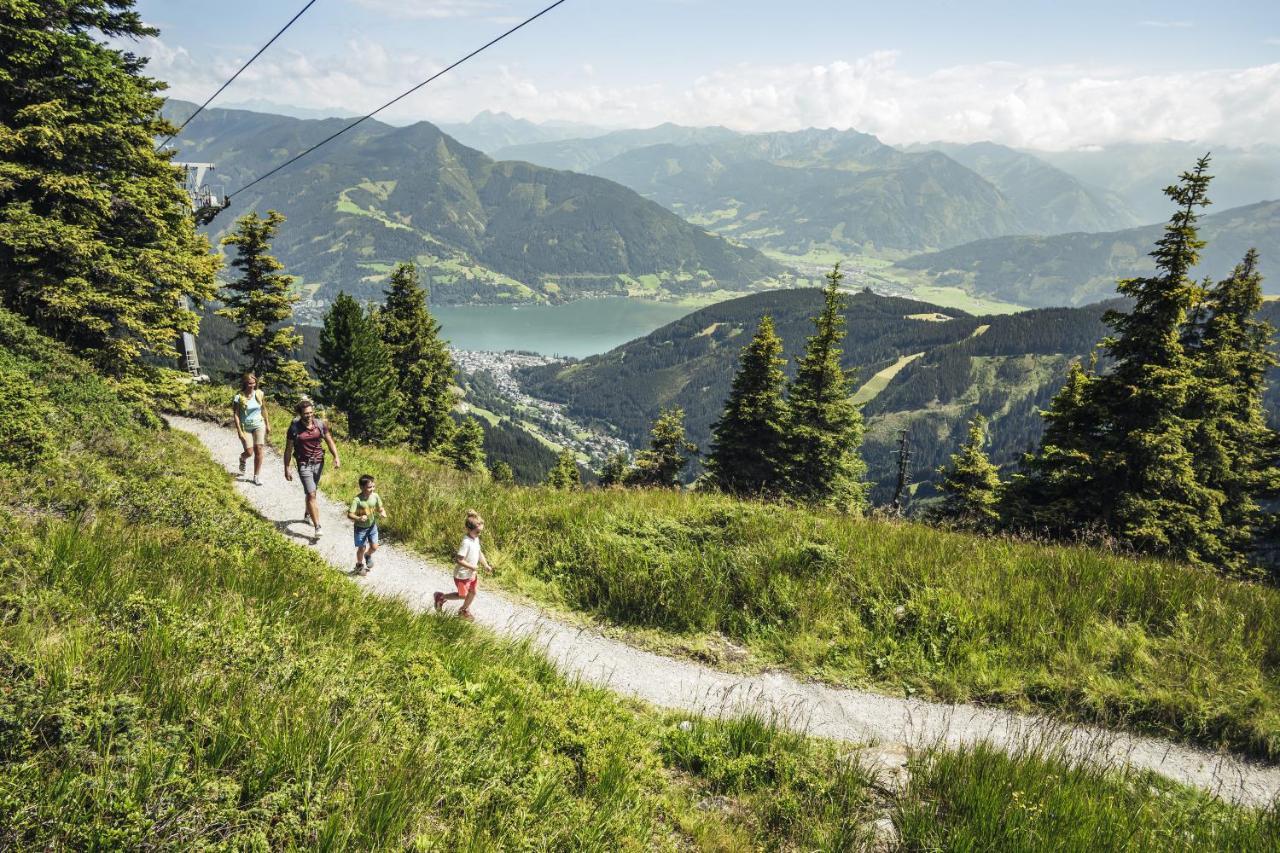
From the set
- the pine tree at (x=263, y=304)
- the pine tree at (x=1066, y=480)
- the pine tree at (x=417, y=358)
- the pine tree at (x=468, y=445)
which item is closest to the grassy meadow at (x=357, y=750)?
the pine tree at (x=1066, y=480)

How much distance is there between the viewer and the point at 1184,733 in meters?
5.89

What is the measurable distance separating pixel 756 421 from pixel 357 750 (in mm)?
29844

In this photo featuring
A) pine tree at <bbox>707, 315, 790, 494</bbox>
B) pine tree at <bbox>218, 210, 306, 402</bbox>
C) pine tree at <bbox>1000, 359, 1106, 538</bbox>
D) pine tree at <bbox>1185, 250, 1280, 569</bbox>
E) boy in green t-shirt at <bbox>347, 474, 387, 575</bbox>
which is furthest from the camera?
pine tree at <bbox>218, 210, 306, 402</bbox>

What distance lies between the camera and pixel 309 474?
1089 cm

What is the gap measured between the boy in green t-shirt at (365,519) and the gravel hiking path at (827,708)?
0.81 ft

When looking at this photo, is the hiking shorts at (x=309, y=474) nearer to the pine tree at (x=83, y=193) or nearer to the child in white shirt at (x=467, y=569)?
the child in white shirt at (x=467, y=569)

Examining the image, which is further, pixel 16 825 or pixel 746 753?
pixel 746 753

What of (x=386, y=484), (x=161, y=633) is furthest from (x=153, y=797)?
(x=386, y=484)

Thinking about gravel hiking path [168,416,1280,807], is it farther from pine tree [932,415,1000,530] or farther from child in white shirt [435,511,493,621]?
pine tree [932,415,1000,530]

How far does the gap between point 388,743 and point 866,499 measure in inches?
1325

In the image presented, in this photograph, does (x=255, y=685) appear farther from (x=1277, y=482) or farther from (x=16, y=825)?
(x=1277, y=482)

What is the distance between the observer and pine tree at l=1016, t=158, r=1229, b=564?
1736 cm

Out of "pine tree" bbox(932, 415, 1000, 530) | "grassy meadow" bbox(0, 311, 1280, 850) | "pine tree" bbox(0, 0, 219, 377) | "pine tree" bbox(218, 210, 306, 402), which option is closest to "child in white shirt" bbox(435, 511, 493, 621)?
"grassy meadow" bbox(0, 311, 1280, 850)

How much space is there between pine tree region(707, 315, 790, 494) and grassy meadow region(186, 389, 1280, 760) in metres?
21.1
